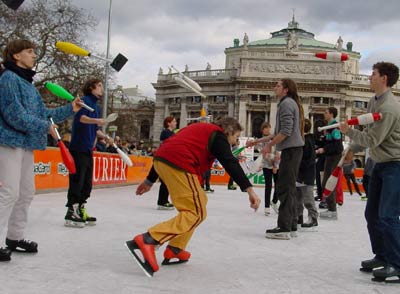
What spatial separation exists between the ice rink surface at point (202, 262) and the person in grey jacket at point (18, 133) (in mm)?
360

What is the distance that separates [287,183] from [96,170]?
8794mm

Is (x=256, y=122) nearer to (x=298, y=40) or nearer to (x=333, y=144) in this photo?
(x=298, y=40)

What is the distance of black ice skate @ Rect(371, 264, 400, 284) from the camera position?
4426 millimetres

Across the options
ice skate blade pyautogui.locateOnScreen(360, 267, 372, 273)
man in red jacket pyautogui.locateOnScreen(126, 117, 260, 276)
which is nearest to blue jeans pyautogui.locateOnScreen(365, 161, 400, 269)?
ice skate blade pyautogui.locateOnScreen(360, 267, 372, 273)

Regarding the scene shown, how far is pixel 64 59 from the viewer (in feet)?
106

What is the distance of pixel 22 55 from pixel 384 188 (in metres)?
3.43

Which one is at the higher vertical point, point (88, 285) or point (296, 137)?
point (296, 137)

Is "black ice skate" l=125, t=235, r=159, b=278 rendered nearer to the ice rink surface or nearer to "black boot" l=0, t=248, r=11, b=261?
the ice rink surface

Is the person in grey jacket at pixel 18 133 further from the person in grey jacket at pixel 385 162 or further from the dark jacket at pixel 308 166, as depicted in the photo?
the dark jacket at pixel 308 166

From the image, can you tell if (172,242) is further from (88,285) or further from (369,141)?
(369,141)

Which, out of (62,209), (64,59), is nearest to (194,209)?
(62,209)

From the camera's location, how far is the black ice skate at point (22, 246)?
4.88m

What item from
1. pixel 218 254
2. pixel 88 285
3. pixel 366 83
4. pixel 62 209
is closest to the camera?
pixel 88 285

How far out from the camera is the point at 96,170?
1457cm
